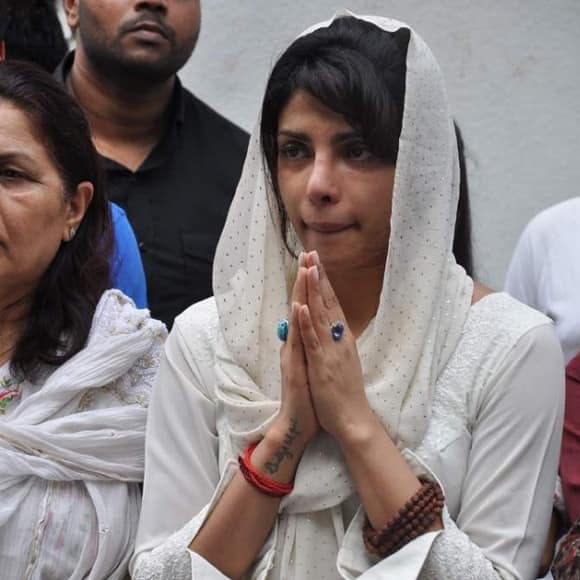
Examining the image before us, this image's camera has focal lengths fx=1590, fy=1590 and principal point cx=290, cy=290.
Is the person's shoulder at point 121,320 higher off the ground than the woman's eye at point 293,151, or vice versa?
the woman's eye at point 293,151

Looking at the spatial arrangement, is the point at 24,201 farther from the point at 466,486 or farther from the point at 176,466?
the point at 466,486

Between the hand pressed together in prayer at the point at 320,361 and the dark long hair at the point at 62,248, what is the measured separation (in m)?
0.58

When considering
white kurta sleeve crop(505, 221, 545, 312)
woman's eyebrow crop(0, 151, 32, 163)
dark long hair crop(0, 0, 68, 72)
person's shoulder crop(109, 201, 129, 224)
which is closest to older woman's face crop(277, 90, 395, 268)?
woman's eyebrow crop(0, 151, 32, 163)

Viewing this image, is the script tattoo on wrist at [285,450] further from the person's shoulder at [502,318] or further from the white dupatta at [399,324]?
the person's shoulder at [502,318]

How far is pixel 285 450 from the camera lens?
2.92 metres

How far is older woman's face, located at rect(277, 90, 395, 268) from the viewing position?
9.64ft

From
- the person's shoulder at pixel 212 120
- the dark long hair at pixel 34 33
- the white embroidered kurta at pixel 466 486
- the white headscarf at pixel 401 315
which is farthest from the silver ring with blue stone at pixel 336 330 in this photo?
the dark long hair at pixel 34 33

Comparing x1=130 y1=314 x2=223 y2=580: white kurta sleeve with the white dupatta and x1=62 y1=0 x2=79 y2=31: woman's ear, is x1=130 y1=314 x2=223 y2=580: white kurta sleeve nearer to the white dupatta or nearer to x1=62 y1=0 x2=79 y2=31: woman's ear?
the white dupatta

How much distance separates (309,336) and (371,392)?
0.53 feet

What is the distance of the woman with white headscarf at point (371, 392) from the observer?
9.44 feet

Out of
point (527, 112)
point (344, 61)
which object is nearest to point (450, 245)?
point (344, 61)

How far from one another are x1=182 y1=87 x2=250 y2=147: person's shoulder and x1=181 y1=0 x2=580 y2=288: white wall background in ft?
2.30

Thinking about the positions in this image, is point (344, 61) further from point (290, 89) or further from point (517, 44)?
point (517, 44)

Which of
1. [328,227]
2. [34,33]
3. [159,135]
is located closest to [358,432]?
[328,227]
